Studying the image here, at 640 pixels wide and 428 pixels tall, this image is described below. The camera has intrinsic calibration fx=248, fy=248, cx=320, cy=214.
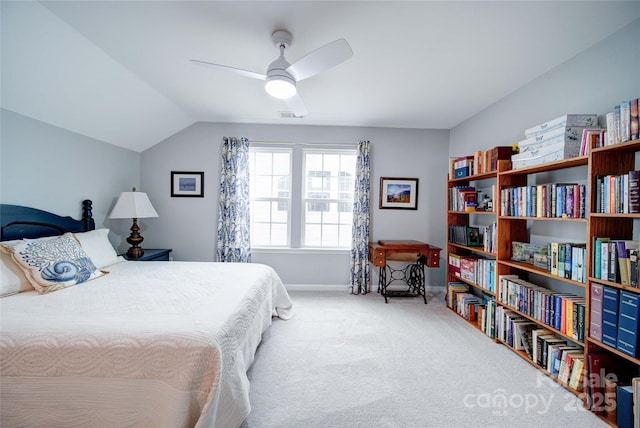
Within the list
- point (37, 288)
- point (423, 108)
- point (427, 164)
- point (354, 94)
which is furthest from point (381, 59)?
point (37, 288)

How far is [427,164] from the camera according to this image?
385 cm

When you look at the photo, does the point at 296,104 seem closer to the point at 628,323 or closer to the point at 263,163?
the point at 263,163

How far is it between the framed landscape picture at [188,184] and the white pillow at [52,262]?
1666 mm

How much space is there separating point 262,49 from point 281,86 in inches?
18.5

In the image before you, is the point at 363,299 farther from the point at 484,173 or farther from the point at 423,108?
the point at 423,108

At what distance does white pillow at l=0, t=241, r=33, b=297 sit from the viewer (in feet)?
5.52

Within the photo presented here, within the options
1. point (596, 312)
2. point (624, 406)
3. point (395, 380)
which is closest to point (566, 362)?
point (624, 406)

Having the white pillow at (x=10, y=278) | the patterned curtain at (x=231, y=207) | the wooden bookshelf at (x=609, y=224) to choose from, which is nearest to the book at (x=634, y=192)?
the wooden bookshelf at (x=609, y=224)

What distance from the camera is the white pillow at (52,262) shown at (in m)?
1.78

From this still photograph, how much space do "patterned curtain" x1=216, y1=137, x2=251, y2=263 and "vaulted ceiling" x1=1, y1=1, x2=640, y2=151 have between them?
29.3 inches

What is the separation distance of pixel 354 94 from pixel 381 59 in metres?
0.67

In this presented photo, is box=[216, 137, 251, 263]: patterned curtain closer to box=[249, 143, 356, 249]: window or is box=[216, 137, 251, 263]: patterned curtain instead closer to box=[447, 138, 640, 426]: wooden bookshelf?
box=[249, 143, 356, 249]: window

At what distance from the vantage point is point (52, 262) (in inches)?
74.2

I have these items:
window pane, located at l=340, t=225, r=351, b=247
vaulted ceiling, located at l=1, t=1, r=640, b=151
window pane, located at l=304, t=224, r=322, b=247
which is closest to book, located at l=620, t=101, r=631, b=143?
vaulted ceiling, located at l=1, t=1, r=640, b=151
